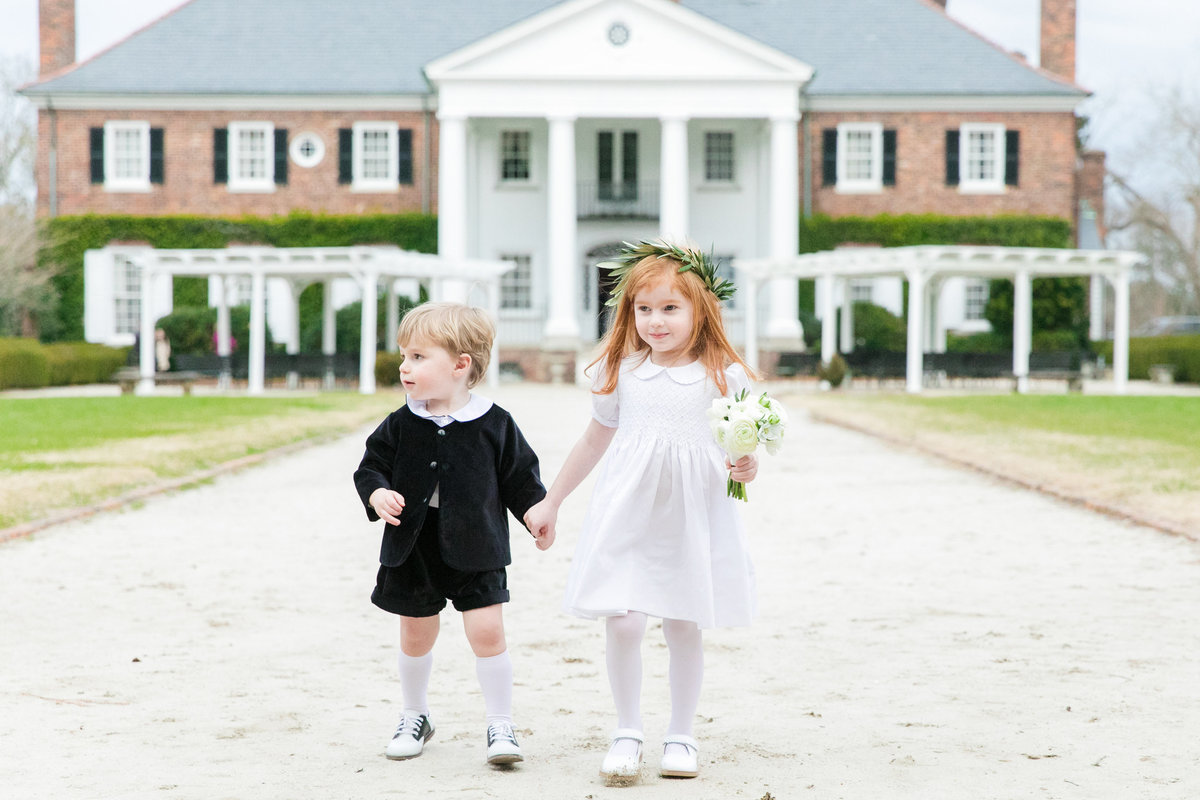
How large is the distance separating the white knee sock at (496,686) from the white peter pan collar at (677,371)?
2.86 feet

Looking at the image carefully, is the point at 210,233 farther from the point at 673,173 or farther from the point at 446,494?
the point at 446,494

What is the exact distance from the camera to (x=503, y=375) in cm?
3503

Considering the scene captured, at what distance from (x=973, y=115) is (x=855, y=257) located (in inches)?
466

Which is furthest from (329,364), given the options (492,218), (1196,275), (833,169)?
(1196,275)

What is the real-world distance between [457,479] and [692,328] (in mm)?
767

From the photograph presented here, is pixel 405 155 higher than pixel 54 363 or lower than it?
higher

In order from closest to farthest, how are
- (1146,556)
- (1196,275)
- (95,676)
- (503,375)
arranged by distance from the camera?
(95,676), (1146,556), (503,375), (1196,275)

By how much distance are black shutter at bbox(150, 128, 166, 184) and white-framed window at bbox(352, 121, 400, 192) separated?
15.8 feet

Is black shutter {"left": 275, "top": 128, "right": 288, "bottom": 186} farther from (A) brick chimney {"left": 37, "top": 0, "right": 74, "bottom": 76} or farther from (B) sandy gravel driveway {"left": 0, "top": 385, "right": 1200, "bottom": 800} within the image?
(B) sandy gravel driveway {"left": 0, "top": 385, "right": 1200, "bottom": 800}

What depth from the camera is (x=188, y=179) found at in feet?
126

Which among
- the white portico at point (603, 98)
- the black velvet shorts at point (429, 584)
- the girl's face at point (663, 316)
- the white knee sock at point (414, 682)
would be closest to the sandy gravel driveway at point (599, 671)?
the white knee sock at point (414, 682)

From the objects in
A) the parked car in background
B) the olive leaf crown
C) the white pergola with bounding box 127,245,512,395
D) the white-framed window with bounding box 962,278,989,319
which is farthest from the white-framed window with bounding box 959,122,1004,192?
the olive leaf crown

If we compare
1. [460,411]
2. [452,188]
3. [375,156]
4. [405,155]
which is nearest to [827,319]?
[452,188]

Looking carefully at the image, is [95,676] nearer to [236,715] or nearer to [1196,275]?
[236,715]
